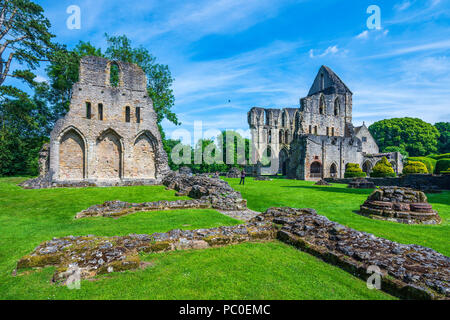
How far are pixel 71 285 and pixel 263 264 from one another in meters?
3.32

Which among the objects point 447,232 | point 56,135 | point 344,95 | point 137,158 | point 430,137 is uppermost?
point 344,95

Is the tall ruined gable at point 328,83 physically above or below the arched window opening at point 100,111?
above

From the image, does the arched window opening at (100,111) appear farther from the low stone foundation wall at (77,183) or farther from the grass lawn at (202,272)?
the grass lawn at (202,272)

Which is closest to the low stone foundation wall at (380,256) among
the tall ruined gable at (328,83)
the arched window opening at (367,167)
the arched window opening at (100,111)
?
the arched window opening at (100,111)

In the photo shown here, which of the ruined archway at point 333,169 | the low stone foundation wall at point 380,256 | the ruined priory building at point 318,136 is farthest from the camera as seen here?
the ruined archway at point 333,169

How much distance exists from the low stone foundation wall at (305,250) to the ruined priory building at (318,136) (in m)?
26.5

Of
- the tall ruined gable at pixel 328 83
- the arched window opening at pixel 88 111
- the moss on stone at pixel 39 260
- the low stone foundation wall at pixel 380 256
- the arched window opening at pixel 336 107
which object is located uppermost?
the tall ruined gable at pixel 328 83

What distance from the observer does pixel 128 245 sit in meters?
5.03

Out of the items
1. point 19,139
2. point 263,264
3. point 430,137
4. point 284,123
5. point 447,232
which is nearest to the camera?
point 263,264

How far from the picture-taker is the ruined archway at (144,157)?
21.8m

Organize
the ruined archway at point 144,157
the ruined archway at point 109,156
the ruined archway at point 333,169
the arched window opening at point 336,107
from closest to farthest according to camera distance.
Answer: the ruined archway at point 109,156
the ruined archway at point 144,157
the ruined archway at point 333,169
the arched window opening at point 336,107

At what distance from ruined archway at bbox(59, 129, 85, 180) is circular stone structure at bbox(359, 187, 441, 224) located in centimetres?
2058
